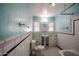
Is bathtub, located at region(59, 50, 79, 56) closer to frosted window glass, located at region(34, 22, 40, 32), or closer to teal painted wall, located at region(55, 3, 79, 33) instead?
teal painted wall, located at region(55, 3, 79, 33)

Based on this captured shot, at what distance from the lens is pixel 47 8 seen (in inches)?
45.2

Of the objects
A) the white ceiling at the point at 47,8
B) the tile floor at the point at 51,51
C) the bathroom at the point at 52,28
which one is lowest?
the tile floor at the point at 51,51

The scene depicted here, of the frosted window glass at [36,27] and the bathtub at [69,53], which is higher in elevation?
the frosted window glass at [36,27]

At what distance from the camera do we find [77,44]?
112 cm

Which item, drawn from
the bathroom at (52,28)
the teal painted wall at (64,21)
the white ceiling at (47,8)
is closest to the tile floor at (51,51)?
the bathroom at (52,28)

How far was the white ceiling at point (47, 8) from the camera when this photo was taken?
110 centimetres

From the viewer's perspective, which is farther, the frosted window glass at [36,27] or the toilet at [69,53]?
the frosted window glass at [36,27]

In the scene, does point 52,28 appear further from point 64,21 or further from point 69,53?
point 69,53

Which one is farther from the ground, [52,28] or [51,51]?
[52,28]

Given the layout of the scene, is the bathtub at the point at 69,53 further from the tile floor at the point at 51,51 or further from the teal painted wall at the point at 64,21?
the teal painted wall at the point at 64,21

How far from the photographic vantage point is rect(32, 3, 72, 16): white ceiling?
1.10m

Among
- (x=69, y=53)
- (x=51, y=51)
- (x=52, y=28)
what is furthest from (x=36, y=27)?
(x=69, y=53)

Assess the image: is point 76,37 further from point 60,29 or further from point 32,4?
point 32,4

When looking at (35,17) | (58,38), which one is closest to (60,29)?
(58,38)
